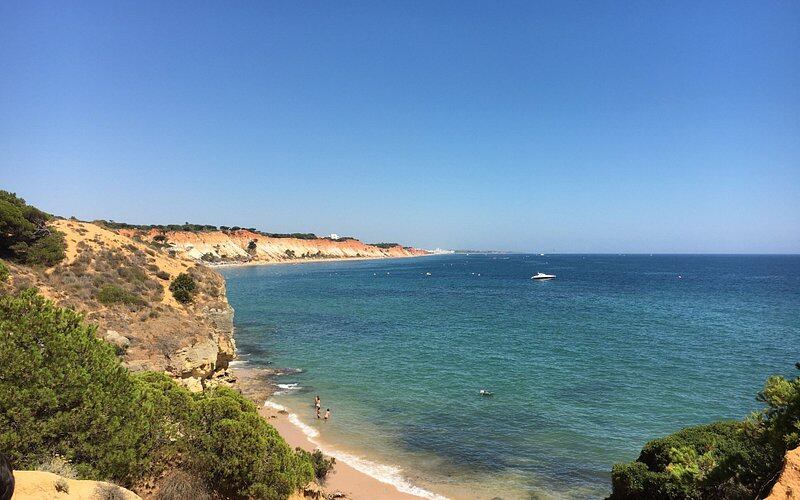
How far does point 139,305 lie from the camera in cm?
2527

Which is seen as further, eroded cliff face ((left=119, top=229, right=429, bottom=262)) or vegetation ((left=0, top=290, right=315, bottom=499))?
eroded cliff face ((left=119, top=229, right=429, bottom=262))

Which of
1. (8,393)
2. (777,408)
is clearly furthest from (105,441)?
(777,408)

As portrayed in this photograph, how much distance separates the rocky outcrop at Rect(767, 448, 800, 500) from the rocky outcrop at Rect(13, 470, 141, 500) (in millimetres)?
10176

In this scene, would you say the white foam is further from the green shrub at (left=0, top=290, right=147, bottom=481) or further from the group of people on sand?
the green shrub at (left=0, top=290, right=147, bottom=481)

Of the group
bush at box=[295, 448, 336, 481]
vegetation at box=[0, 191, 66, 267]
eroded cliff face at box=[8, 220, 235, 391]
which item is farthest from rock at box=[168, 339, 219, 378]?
vegetation at box=[0, 191, 66, 267]

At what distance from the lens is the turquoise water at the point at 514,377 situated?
727 inches

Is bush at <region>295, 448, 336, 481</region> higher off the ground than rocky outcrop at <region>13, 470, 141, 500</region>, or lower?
lower

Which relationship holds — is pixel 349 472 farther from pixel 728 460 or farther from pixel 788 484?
pixel 788 484

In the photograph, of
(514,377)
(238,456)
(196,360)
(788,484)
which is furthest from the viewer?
(514,377)

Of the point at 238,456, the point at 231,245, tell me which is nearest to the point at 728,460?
the point at 238,456

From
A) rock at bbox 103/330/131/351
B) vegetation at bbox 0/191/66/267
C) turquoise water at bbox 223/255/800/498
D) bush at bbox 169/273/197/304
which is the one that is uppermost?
vegetation at bbox 0/191/66/267

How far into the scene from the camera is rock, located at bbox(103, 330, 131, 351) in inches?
784

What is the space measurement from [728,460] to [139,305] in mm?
27885

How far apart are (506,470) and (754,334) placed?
39.5m
